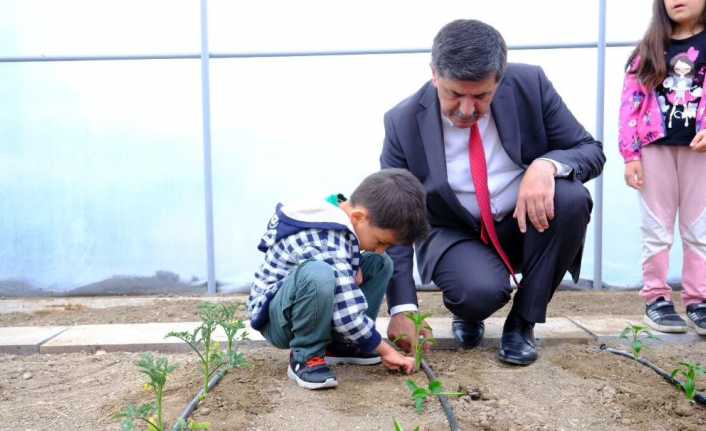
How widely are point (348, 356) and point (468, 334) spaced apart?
53 cm

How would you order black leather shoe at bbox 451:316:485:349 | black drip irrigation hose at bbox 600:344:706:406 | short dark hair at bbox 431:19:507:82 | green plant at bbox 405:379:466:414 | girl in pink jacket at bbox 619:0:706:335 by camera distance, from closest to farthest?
green plant at bbox 405:379:466:414
black drip irrigation hose at bbox 600:344:706:406
short dark hair at bbox 431:19:507:82
black leather shoe at bbox 451:316:485:349
girl in pink jacket at bbox 619:0:706:335

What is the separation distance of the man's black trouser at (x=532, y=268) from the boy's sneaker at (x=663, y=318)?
605 mm

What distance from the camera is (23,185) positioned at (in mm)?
4246

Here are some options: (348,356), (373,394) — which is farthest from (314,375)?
(348,356)

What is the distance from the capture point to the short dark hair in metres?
2.09

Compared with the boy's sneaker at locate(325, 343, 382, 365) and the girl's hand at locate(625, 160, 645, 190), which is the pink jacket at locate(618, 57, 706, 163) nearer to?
the girl's hand at locate(625, 160, 645, 190)

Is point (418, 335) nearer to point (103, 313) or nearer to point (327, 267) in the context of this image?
point (327, 267)

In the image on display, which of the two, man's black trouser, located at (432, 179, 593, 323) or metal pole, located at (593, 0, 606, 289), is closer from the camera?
man's black trouser, located at (432, 179, 593, 323)

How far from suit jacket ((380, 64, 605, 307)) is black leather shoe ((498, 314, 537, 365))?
0.35 metres

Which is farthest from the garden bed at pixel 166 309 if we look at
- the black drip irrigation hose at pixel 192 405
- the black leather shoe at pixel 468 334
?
the black drip irrigation hose at pixel 192 405

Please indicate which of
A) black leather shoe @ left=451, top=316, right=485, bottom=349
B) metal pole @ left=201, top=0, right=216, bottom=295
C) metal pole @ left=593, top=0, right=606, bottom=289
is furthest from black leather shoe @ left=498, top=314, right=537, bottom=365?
metal pole @ left=201, top=0, right=216, bottom=295

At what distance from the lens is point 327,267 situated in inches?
80.5

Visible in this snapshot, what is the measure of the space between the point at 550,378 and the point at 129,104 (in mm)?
3143

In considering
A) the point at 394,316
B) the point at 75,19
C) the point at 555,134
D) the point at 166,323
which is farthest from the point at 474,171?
the point at 75,19
